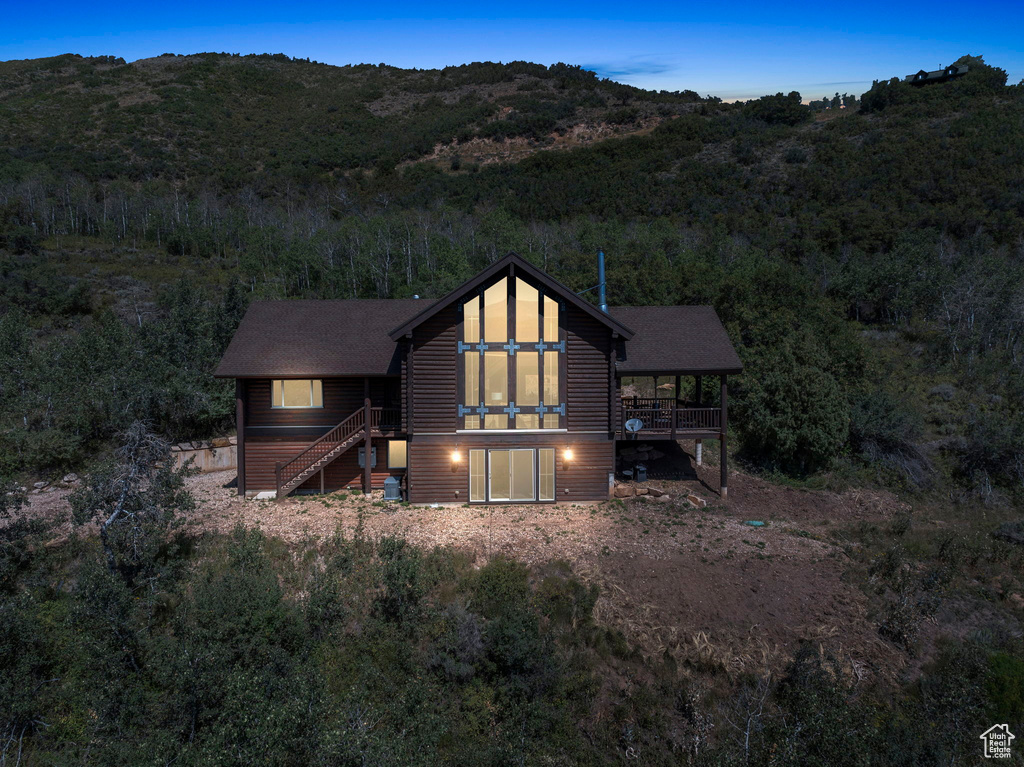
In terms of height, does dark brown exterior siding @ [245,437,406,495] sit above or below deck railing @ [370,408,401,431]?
below

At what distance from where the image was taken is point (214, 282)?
48.5m

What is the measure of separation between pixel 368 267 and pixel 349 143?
2241 inches

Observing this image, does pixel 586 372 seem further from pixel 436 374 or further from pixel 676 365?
pixel 436 374

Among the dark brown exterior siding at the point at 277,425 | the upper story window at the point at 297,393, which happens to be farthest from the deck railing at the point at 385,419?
the upper story window at the point at 297,393

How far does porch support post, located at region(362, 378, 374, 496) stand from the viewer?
20.5 m

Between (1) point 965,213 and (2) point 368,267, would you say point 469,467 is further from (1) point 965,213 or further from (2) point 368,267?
(1) point 965,213

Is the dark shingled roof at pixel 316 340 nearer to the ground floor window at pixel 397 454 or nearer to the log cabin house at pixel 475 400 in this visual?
the log cabin house at pixel 475 400

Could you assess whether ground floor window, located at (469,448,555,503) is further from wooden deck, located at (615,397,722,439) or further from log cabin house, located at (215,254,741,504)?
wooden deck, located at (615,397,722,439)

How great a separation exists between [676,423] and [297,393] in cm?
1326

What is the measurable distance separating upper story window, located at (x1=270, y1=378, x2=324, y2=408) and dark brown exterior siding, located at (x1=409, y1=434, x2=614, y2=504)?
4.22 metres

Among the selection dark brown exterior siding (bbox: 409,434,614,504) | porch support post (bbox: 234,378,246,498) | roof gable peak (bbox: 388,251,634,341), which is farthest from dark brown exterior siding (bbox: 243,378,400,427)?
roof gable peak (bbox: 388,251,634,341)

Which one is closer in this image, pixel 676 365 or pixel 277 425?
pixel 676 365

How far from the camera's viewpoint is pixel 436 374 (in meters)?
19.9

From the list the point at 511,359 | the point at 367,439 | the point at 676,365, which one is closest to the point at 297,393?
the point at 367,439
